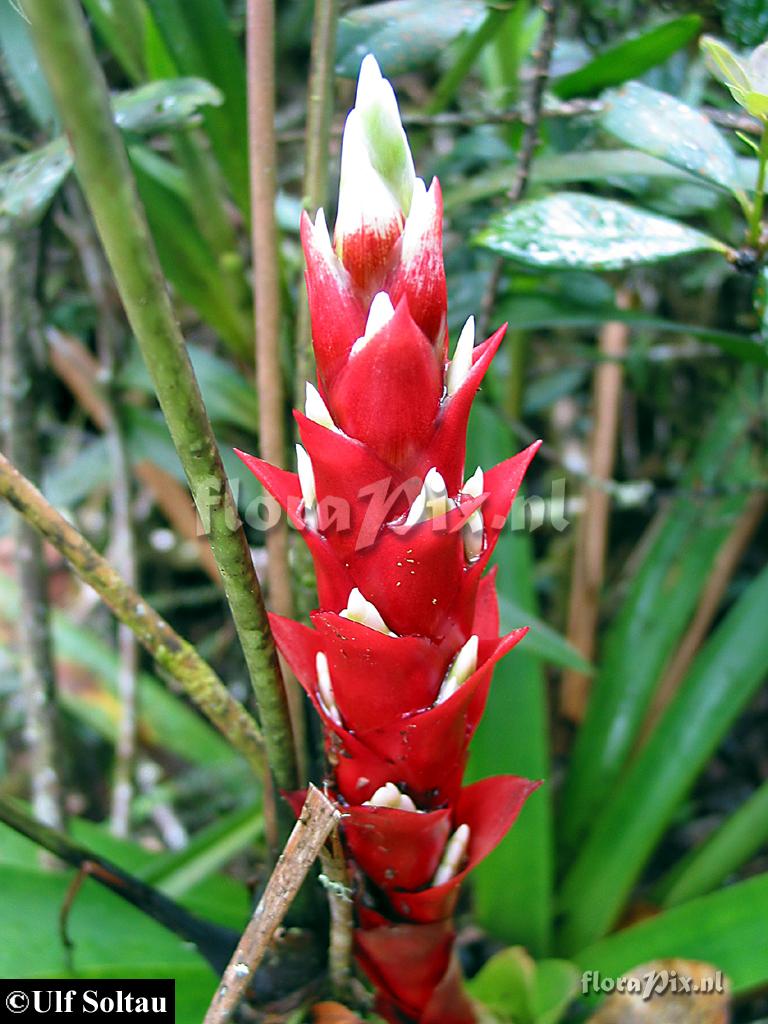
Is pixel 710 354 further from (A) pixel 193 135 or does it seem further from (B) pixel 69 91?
(B) pixel 69 91

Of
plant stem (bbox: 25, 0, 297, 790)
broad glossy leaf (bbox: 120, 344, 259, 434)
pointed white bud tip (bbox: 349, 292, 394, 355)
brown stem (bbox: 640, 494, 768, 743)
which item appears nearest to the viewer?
plant stem (bbox: 25, 0, 297, 790)

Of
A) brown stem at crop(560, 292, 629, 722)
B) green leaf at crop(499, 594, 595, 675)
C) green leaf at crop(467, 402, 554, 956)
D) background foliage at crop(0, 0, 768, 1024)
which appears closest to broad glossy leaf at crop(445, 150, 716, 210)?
background foliage at crop(0, 0, 768, 1024)

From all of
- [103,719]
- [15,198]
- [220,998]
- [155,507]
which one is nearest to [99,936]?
[220,998]

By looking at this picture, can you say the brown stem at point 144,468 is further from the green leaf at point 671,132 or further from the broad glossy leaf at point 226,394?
the green leaf at point 671,132

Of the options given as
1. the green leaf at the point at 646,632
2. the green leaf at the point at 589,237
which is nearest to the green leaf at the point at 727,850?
the green leaf at the point at 646,632

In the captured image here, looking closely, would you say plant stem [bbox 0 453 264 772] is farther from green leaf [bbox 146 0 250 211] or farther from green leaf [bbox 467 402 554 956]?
green leaf [bbox 146 0 250 211]

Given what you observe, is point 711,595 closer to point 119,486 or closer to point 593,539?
point 593,539

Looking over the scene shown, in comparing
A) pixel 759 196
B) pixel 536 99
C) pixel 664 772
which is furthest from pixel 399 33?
pixel 664 772
